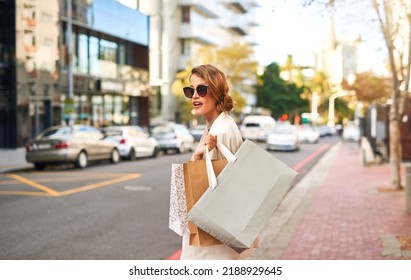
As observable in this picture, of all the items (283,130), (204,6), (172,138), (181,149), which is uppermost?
(204,6)

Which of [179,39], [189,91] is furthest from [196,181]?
[179,39]

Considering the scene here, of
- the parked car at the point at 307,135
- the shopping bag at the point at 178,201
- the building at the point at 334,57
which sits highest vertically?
the building at the point at 334,57

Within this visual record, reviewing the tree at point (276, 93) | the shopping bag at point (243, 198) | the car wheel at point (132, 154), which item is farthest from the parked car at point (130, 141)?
the tree at point (276, 93)

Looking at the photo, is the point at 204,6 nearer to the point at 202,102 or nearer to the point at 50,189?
the point at 50,189

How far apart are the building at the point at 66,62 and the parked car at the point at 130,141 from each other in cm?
286

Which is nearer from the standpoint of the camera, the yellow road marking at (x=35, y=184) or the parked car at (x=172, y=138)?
the yellow road marking at (x=35, y=184)

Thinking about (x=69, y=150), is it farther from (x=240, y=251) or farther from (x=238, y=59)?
(x=238, y=59)

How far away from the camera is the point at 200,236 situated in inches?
115

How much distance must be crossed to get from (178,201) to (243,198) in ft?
1.13

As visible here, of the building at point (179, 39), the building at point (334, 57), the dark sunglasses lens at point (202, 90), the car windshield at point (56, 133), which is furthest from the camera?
the building at point (334, 57)

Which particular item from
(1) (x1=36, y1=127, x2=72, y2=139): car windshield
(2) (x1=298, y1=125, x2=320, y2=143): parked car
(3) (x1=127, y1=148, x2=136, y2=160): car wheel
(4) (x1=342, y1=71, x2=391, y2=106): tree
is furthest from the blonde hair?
(2) (x1=298, y1=125, x2=320, y2=143): parked car

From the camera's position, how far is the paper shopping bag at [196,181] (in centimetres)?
285

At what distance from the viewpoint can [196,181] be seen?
286cm

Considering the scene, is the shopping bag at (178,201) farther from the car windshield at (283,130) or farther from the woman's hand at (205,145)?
the car windshield at (283,130)
